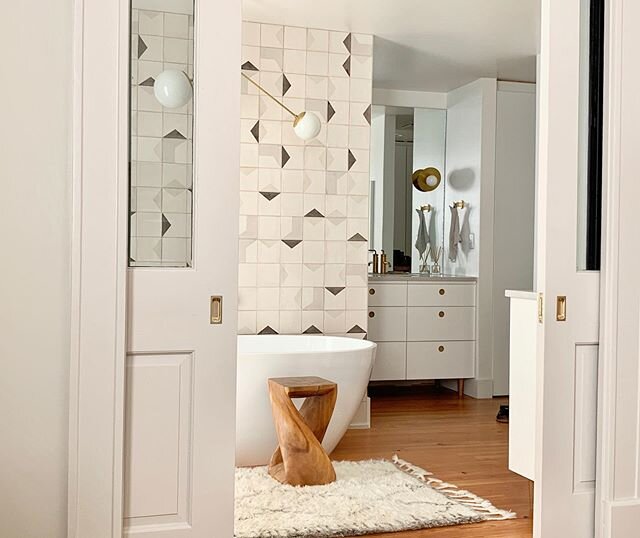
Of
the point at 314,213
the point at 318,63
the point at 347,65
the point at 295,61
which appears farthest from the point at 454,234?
the point at 295,61

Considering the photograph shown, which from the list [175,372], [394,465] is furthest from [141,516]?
[394,465]

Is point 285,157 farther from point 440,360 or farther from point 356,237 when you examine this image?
point 440,360

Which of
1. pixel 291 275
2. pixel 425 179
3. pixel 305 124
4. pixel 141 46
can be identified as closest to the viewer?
pixel 141 46

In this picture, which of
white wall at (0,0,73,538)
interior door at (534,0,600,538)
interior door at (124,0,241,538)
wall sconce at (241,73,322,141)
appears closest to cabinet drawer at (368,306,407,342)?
wall sconce at (241,73,322,141)

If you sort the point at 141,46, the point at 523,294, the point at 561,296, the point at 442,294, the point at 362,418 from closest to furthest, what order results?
the point at 141,46 → the point at 561,296 → the point at 523,294 → the point at 362,418 → the point at 442,294

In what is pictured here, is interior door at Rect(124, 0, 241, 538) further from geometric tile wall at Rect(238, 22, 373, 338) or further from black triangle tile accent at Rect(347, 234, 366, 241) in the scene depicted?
black triangle tile accent at Rect(347, 234, 366, 241)

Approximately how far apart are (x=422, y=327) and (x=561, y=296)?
139 inches

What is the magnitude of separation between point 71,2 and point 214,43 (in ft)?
1.39

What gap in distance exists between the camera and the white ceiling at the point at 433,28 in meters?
4.71

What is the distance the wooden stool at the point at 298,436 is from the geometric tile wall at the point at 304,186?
1.25m

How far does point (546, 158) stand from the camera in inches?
109

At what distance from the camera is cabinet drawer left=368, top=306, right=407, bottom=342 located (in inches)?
242

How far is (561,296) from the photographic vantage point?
2777 mm

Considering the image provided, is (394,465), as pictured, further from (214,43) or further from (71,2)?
(71,2)
